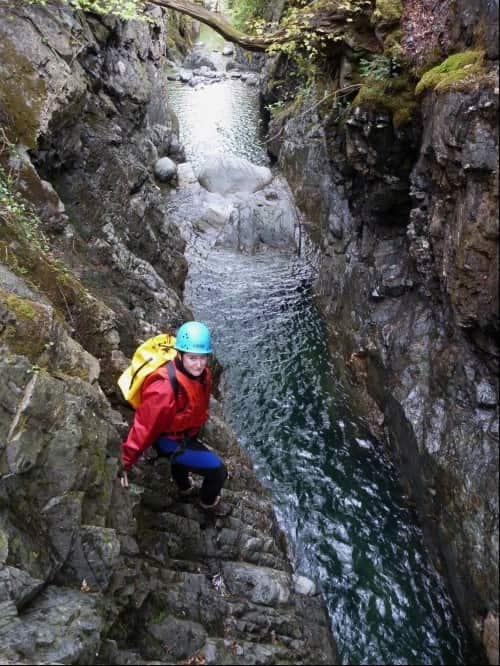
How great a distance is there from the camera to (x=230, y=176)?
79.4ft

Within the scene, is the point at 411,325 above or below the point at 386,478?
above

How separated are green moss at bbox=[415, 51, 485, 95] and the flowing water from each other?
22.9 feet

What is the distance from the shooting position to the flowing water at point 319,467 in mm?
7785

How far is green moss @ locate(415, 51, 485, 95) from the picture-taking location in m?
7.70

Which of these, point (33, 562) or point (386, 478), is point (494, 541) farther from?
point (33, 562)

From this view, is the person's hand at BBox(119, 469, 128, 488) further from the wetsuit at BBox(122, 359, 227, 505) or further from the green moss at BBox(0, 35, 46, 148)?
the green moss at BBox(0, 35, 46, 148)

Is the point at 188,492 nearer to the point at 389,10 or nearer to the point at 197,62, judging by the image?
the point at 389,10

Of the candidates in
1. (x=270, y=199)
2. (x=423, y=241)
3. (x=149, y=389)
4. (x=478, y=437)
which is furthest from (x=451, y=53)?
(x=270, y=199)

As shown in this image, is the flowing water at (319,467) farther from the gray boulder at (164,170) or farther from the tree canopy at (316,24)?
the tree canopy at (316,24)

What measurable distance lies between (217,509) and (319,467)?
3.31 m

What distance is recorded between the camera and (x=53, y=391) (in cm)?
624

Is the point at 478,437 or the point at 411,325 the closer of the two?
the point at 478,437

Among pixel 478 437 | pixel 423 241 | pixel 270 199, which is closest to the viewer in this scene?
pixel 478 437

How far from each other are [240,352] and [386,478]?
17.9ft
